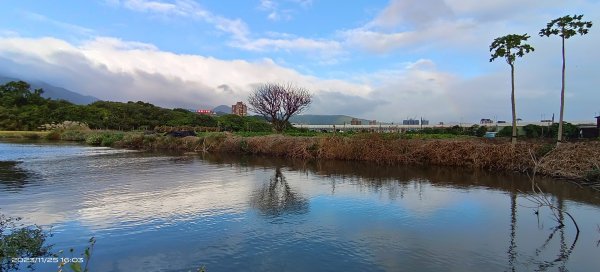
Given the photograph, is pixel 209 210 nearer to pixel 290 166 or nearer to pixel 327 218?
pixel 327 218

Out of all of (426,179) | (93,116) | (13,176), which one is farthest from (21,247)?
(93,116)

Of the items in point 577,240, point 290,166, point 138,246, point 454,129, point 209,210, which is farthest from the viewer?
point 454,129

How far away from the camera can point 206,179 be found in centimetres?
1496

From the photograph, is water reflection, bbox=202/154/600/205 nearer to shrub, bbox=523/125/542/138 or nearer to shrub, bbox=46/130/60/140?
shrub, bbox=523/125/542/138

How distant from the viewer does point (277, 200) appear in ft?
35.9

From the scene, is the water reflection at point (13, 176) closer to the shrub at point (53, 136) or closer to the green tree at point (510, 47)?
the green tree at point (510, 47)

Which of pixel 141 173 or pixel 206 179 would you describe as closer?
pixel 206 179

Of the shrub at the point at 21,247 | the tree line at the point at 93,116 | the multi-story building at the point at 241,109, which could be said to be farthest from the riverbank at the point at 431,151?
the multi-story building at the point at 241,109

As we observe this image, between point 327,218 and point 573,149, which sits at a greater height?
point 573,149

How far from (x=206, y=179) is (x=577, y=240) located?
1156 centimetres

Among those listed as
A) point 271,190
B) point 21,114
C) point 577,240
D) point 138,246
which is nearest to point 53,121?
point 21,114

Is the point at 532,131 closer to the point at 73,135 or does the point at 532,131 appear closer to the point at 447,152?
the point at 447,152

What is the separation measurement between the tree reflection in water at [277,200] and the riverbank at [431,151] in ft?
22.6

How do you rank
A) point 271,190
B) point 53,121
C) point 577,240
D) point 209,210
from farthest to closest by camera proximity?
point 53,121
point 271,190
point 209,210
point 577,240
